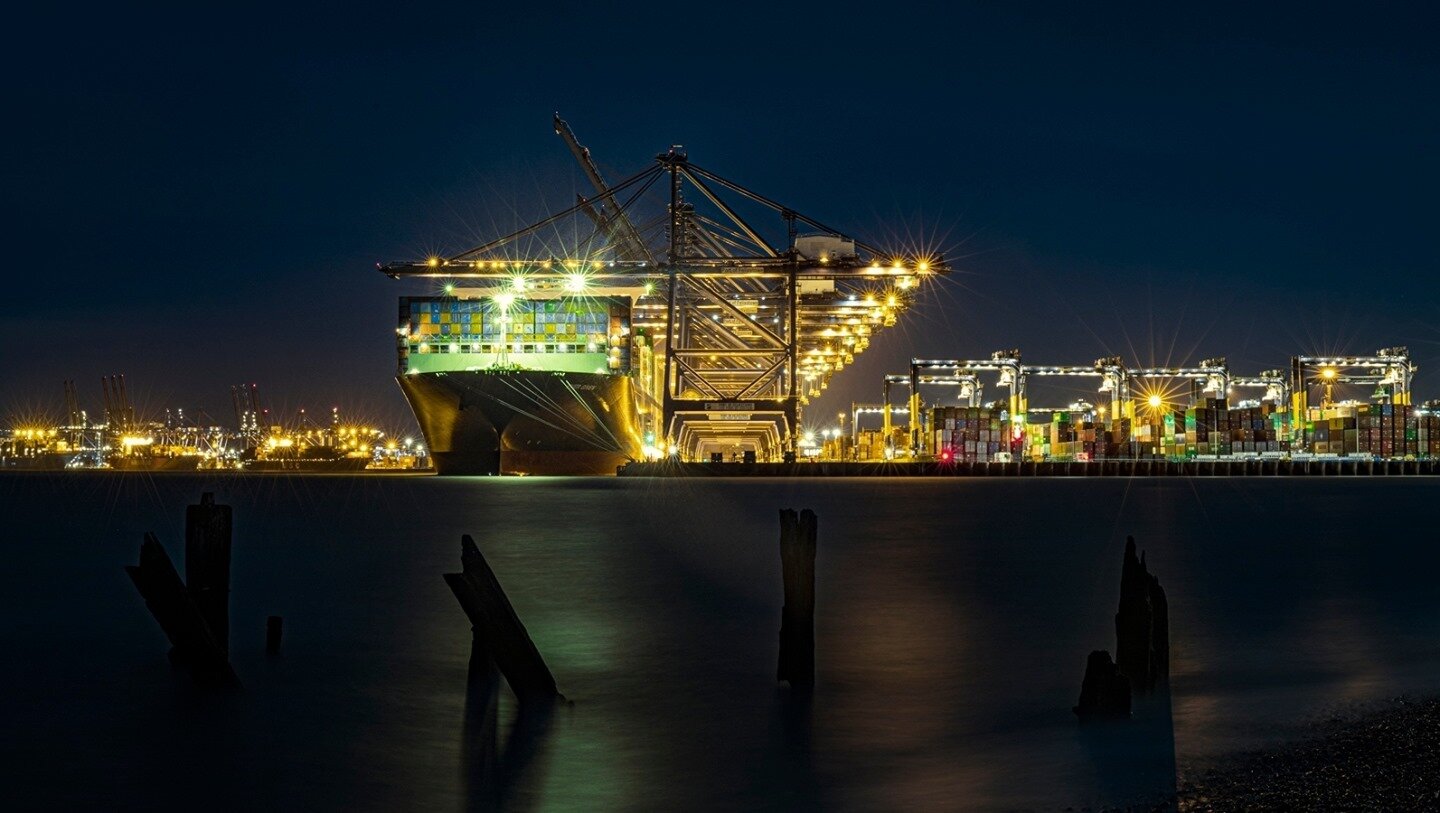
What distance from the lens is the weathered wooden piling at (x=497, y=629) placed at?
9148 millimetres

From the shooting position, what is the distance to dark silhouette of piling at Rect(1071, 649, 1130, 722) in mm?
9305

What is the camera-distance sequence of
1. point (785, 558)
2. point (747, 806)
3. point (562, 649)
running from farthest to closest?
point (562, 649) < point (785, 558) < point (747, 806)

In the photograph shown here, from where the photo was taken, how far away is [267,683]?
447 inches

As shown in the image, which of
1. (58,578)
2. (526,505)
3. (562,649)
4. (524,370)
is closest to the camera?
(562,649)

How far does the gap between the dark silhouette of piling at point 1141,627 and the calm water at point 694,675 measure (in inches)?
15.2

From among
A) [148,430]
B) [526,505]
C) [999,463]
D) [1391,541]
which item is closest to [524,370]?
[526,505]

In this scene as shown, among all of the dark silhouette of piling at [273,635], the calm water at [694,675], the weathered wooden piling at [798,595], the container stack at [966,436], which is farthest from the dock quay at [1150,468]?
the weathered wooden piling at [798,595]

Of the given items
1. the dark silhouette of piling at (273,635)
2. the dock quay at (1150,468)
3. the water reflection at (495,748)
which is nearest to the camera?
the water reflection at (495,748)

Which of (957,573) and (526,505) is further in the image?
(526,505)

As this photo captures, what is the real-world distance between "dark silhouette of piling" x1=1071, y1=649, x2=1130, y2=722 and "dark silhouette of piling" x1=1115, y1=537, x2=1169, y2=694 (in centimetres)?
33

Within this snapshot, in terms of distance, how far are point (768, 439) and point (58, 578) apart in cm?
8058

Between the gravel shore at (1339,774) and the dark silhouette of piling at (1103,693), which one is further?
the dark silhouette of piling at (1103,693)

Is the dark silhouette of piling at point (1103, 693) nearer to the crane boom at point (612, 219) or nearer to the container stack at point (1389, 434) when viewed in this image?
the crane boom at point (612, 219)

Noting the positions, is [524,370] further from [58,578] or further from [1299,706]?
[1299,706]
